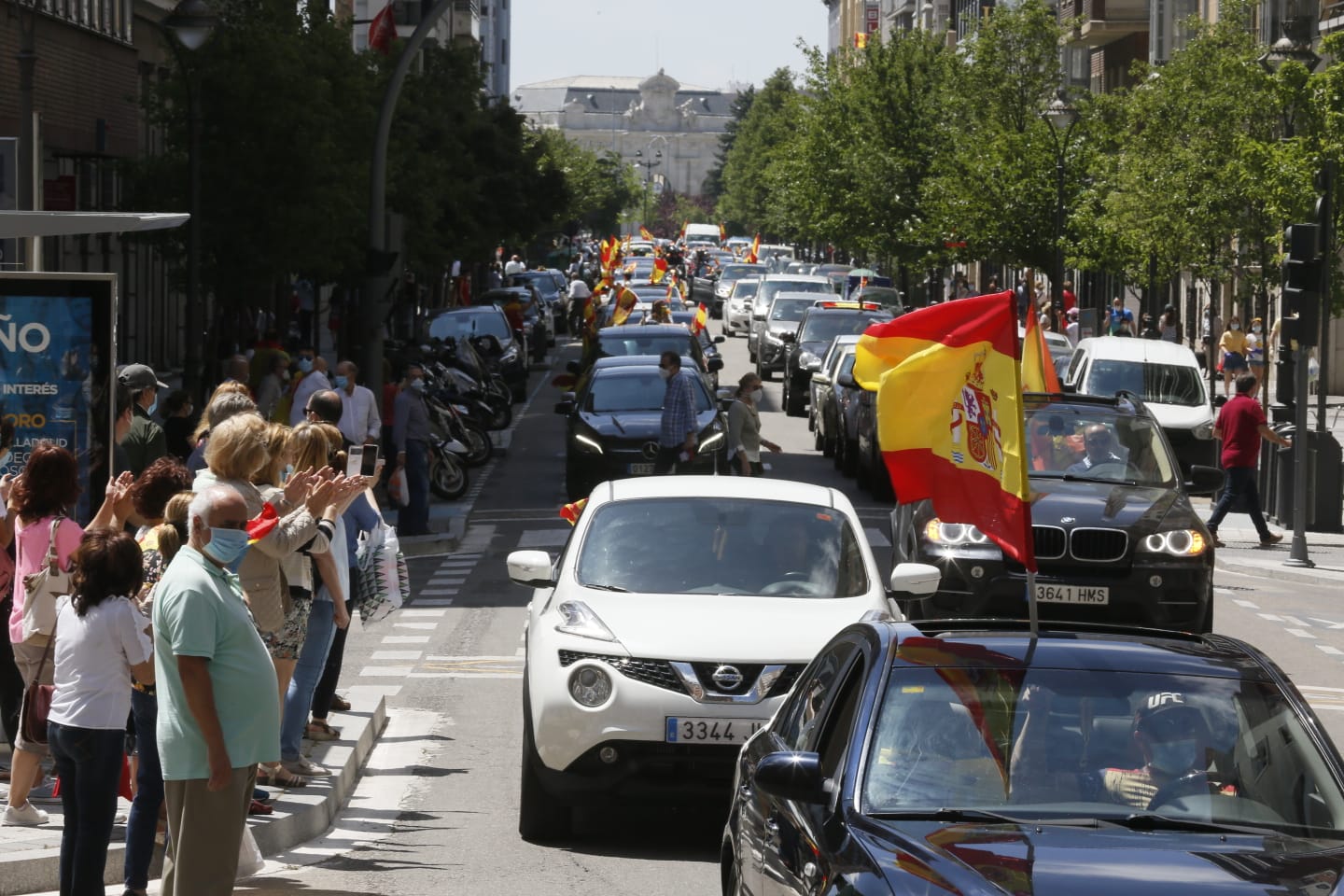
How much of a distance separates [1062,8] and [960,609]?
203 feet

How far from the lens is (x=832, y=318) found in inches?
1565

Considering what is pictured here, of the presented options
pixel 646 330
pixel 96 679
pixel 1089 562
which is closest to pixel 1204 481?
pixel 1089 562

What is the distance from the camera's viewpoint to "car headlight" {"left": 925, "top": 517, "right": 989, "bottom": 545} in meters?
14.9

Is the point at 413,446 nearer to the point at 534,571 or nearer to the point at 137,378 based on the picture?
the point at 137,378

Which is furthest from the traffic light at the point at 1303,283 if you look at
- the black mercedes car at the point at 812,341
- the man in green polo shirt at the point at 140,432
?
the black mercedes car at the point at 812,341

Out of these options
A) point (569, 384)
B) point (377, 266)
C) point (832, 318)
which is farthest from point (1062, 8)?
point (377, 266)

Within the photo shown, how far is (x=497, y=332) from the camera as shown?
41281 millimetres

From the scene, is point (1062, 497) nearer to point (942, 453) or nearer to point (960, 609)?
point (960, 609)

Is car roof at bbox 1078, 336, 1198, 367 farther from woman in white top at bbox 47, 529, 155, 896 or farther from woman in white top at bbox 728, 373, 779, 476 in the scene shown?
woman in white top at bbox 47, 529, 155, 896

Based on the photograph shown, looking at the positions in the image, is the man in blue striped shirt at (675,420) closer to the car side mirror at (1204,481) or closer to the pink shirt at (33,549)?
the car side mirror at (1204,481)

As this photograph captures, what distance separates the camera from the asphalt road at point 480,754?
29.4ft

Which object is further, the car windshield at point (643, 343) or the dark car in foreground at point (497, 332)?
the dark car in foreground at point (497, 332)

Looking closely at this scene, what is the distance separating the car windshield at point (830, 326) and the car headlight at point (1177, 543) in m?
23.5

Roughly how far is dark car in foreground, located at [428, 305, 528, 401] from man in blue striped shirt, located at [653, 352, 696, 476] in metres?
17.9
